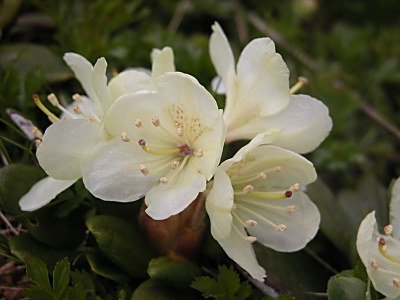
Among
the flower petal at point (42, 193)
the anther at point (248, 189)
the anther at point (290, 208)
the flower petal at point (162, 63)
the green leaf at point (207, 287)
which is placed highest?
the flower petal at point (162, 63)

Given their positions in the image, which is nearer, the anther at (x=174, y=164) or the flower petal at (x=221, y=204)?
the flower petal at (x=221, y=204)

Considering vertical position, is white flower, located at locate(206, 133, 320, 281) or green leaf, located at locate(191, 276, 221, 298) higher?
white flower, located at locate(206, 133, 320, 281)

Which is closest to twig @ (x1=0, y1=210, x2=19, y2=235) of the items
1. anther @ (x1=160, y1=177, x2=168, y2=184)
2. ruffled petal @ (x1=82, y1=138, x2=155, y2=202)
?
ruffled petal @ (x1=82, y1=138, x2=155, y2=202)

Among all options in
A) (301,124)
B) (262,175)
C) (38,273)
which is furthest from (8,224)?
(301,124)

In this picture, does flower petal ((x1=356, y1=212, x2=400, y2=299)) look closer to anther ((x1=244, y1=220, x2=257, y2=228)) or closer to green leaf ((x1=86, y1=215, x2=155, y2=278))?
anther ((x1=244, y1=220, x2=257, y2=228))

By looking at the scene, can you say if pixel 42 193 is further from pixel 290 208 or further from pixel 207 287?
pixel 290 208

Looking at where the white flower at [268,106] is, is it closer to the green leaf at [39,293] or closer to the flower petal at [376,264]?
the flower petal at [376,264]

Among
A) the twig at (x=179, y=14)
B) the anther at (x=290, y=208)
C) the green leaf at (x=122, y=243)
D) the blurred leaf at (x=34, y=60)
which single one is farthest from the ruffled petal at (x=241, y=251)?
the twig at (x=179, y=14)

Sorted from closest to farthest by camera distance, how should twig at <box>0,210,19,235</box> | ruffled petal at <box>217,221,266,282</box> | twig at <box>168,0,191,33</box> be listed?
1. ruffled petal at <box>217,221,266,282</box>
2. twig at <box>0,210,19,235</box>
3. twig at <box>168,0,191,33</box>
